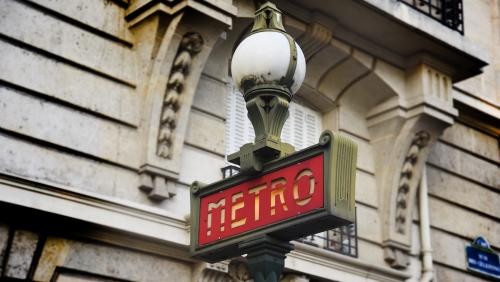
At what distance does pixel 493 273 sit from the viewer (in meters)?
12.3

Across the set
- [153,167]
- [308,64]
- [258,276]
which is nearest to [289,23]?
[308,64]

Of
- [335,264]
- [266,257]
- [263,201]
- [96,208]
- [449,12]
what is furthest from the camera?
[449,12]

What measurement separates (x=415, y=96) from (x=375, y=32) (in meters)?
1.04

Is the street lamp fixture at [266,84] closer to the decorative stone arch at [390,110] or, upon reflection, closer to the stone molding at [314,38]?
the stone molding at [314,38]

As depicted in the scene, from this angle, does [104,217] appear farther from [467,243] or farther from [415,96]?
[467,243]

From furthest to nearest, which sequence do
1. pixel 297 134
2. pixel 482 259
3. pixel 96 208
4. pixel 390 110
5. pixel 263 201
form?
pixel 482 259 < pixel 390 110 < pixel 297 134 < pixel 96 208 < pixel 263 201

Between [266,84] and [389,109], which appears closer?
[266,84]

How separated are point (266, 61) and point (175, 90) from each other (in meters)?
4.22

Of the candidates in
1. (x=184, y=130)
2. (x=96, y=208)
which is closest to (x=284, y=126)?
(x=184, y=130)

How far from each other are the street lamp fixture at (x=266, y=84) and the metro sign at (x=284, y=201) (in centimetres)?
11

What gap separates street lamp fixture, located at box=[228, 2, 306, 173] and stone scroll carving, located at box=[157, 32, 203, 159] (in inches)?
152

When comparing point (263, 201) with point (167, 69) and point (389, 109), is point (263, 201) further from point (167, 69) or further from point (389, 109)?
point (389, 109)

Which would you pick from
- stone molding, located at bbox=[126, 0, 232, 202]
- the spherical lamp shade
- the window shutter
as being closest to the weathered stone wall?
the window shutter

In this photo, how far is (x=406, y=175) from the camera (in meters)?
11.2
